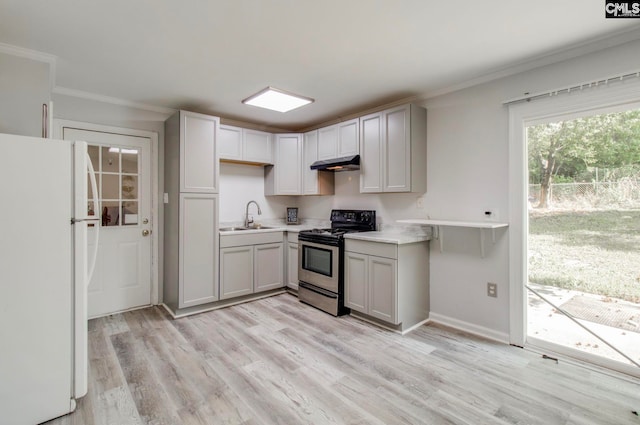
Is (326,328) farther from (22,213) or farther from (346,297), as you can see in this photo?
(22,213)

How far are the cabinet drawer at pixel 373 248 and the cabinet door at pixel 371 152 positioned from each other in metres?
0.65

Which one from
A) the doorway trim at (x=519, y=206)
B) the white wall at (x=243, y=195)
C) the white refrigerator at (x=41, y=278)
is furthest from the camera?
the white wall at (x=243, y=195)

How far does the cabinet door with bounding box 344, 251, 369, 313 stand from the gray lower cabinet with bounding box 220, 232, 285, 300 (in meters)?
1.17

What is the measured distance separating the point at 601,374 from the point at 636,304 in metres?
0.57

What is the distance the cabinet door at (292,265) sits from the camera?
4.15m

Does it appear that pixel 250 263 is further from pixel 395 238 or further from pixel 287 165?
pixel 395 238

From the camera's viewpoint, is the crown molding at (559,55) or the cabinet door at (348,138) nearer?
the crown molding at (559,55)

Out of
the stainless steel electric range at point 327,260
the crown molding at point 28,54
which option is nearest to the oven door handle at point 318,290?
the stainless steel electric range at point 327,260

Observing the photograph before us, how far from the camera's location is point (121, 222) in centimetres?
353

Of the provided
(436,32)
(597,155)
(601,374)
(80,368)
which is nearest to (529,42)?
(436,32)

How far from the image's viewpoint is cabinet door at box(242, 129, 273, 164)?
4176mm

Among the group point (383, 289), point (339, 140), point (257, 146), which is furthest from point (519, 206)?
point (257, 146)

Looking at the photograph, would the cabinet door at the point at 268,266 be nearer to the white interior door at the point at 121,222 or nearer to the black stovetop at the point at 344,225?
the black stovetop at the point at 344,225

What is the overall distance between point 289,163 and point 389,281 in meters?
2.30
